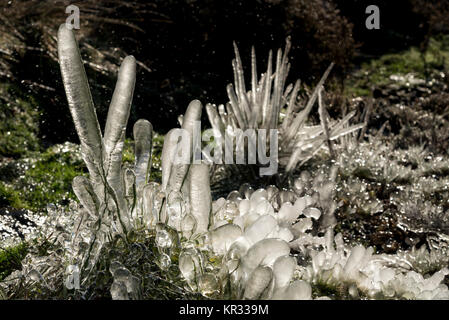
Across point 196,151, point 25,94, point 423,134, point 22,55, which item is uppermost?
point 22,55

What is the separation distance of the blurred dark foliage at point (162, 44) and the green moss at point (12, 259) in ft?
5.39

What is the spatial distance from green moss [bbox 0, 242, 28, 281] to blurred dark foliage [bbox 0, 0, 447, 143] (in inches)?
64.7

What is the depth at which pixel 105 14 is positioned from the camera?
174 inches

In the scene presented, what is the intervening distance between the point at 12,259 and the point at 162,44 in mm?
3107

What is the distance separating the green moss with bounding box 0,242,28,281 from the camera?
166 centimetres

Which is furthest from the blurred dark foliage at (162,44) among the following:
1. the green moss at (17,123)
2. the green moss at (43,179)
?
the green moss at (43,179)

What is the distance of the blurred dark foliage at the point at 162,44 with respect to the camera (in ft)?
12.1

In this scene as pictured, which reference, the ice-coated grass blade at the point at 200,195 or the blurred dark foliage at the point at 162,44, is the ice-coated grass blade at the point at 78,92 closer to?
the ice-coated grass blade at the point at 200,195

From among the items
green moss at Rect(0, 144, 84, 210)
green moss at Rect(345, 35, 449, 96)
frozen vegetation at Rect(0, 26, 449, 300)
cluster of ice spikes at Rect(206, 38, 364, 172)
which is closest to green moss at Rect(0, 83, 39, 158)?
green moss at Rect(0, 144, 84, 210)

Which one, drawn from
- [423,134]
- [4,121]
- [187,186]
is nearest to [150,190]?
[187,186]

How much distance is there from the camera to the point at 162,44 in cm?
448

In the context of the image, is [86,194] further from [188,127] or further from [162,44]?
[162,44]
